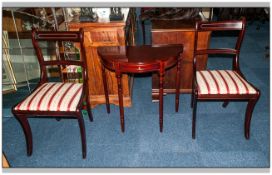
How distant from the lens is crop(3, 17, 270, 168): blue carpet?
6.68ft

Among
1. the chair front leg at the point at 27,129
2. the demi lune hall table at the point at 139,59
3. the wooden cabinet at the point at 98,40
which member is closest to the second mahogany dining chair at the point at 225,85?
the demi lune hall table at the point at 139,59

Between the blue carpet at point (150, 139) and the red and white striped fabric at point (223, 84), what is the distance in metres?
0.52

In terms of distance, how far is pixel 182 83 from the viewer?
2.83 metres

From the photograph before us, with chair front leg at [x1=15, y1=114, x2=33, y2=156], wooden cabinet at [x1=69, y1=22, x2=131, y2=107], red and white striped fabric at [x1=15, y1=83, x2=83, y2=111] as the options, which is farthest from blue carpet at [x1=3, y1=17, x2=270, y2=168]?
red and white striped fabric at [x1=15, y1=83, x2=83, y2=111]

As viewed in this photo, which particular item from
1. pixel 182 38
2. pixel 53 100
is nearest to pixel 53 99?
pixel 53 100

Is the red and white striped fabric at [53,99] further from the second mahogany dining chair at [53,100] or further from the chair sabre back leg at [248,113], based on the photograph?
the chair sabre back leg at [248,113]

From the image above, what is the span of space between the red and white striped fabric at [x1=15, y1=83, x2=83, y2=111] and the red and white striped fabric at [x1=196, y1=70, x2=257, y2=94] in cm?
104

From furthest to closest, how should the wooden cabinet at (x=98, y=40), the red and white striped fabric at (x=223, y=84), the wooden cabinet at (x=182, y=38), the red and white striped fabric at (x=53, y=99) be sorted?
the wooden cabinet at (x=182, y=38)
the wooden cabinet at (x=98, y=40)
the red and white striped fabric at (x=223, y=84)
the red and white striped fabric at (x=53, y=99)

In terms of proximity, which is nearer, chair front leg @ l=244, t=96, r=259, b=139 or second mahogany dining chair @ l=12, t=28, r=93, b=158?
second mahogany dining chair @ l=12, t=28, r=93, b=158

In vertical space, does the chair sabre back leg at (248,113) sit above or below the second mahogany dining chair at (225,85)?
below

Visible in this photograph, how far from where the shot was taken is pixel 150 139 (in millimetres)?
2258

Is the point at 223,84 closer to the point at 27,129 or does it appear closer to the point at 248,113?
the point at 248,113

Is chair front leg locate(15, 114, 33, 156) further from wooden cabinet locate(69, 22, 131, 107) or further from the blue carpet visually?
wooden cabinet locate(69, 22, 131, 107)

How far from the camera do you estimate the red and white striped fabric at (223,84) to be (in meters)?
1.96
